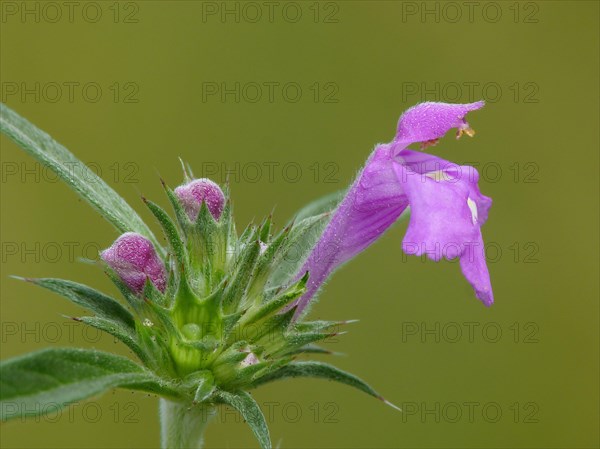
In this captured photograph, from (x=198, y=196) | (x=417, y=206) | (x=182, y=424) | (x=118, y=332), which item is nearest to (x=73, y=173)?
(x=198, y=196)

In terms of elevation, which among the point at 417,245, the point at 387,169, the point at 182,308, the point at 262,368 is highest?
the point at 387,169

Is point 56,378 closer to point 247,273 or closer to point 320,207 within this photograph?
point 247,273

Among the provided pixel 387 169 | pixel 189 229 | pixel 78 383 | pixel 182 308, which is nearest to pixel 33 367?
pixel 78 383

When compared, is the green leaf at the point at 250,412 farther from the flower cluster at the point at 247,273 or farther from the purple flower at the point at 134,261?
the purple flower at the point at 134,261

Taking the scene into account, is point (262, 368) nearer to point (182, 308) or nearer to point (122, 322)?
point (182, 308)

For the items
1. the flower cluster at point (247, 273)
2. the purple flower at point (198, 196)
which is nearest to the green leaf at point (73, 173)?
the flower cluster at point (247, 273)
